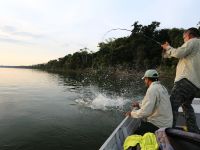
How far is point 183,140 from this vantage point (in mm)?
3730

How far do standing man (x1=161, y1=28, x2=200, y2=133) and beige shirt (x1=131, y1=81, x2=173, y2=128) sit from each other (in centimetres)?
62

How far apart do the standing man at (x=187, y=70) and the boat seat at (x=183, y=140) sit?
6.16 ft

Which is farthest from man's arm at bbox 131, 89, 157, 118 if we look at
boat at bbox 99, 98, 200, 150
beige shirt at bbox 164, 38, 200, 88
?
beige shirt at bbox 164, 38, 200, 88

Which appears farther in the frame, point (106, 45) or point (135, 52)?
point (106, 45)

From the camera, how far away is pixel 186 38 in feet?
18.4

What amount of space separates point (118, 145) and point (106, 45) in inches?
3392

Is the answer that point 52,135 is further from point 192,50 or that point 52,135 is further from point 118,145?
point 192,50

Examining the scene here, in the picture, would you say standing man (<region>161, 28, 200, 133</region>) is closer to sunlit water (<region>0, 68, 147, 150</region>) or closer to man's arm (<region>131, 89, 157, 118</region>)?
man's arm (<region>131, 89, 157, 118</region>)

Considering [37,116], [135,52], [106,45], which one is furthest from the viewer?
[106,45]

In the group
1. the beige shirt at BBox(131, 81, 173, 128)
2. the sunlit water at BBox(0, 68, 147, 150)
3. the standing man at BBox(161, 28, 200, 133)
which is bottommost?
the sunlit water at BBox(0, 68, 147, 150)

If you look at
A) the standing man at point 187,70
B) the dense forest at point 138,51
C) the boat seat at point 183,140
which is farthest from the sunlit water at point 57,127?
the dense forest at point 138,51

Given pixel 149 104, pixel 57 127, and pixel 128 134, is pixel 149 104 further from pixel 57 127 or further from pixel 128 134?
pixel 57 127

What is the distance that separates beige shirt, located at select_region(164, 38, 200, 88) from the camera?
5363 mm

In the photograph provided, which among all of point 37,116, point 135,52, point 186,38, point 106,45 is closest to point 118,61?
point 135,52
